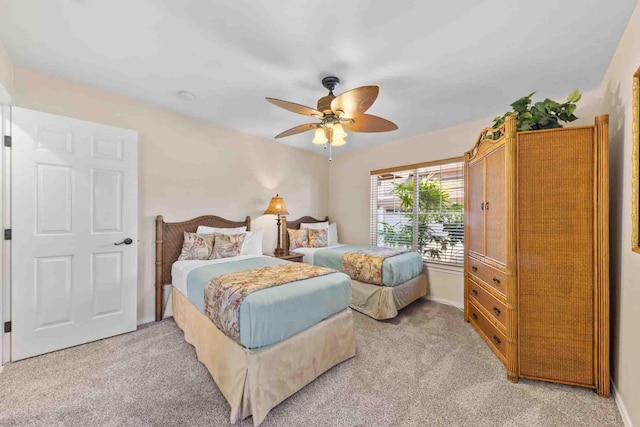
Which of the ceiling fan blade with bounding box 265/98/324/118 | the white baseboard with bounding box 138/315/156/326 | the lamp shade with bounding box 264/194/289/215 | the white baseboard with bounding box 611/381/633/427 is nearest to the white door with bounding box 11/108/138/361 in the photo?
the white baseboard with bounding box 138/315/156/326

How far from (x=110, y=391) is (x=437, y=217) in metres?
3.90

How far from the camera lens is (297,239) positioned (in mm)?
4262

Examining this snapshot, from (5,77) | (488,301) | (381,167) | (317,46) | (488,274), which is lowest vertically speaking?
(488,301)

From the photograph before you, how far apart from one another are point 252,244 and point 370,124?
6.95 feet

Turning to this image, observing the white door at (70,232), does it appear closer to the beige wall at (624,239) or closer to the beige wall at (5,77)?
the beige wall at (5,77)

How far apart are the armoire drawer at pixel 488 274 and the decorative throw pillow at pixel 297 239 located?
7.83 ft

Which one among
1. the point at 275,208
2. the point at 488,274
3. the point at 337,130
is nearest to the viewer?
the point at 337,130

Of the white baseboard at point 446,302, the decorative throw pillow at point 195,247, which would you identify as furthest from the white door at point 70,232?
the white baseboard at point 446,302

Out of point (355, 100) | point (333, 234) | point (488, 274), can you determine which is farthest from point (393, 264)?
point (355, 100)

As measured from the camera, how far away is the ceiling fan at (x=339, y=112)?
1.87 metres

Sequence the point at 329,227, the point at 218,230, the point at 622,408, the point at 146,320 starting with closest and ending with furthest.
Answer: the point at 622,408 < the point at 146,320 < the point at 218,230 < the point at 329,227

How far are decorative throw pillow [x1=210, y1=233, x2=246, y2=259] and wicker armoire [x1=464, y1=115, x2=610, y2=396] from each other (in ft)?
8.95

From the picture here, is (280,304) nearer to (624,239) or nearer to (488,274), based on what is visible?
(488,274)

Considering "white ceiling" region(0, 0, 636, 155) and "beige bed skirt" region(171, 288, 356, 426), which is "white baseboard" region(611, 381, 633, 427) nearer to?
"beige bed skirt" region(171, 288, 356, 426)
